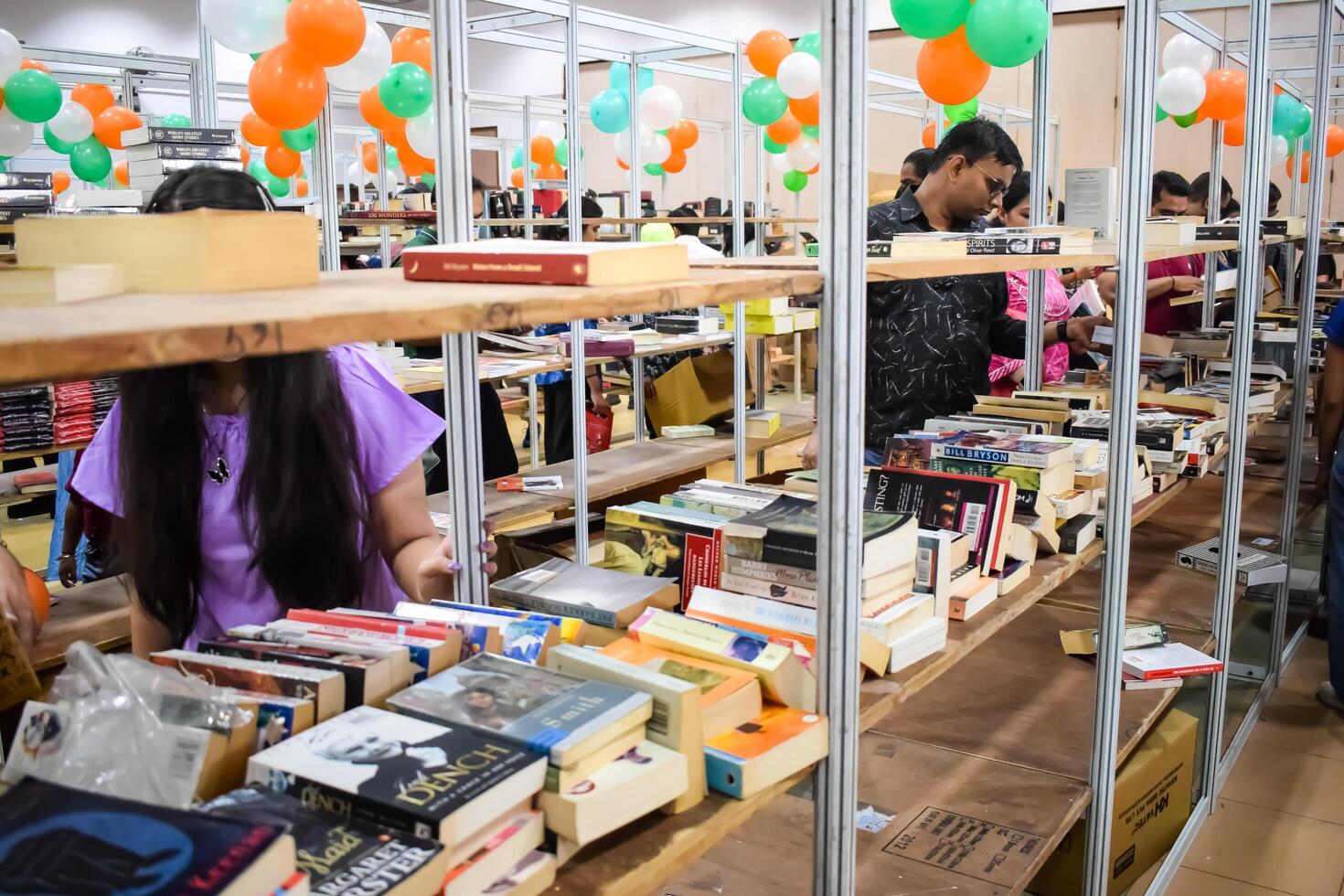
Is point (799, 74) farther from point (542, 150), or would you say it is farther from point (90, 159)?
point (542, 150)

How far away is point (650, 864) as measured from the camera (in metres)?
1.13

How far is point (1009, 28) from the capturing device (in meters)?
3.27

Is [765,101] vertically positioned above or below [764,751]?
above

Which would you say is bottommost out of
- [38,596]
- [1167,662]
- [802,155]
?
[1167,662]

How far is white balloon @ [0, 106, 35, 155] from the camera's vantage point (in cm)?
603

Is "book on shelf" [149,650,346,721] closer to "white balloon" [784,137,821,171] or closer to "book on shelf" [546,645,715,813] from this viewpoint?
"book on shelf" [546,645,715,813]

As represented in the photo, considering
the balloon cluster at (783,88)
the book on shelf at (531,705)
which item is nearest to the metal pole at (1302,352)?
the balloon cluster at (783,88)

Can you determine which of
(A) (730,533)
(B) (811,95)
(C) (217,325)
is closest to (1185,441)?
(A) (730,533)

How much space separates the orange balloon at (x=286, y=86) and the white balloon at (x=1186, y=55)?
393 centimetres

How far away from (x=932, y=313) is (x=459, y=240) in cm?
183

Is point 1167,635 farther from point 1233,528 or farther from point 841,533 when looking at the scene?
point 841,533

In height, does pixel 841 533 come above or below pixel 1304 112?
below

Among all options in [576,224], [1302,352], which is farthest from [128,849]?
[1302,352]

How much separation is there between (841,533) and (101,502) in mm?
1178
